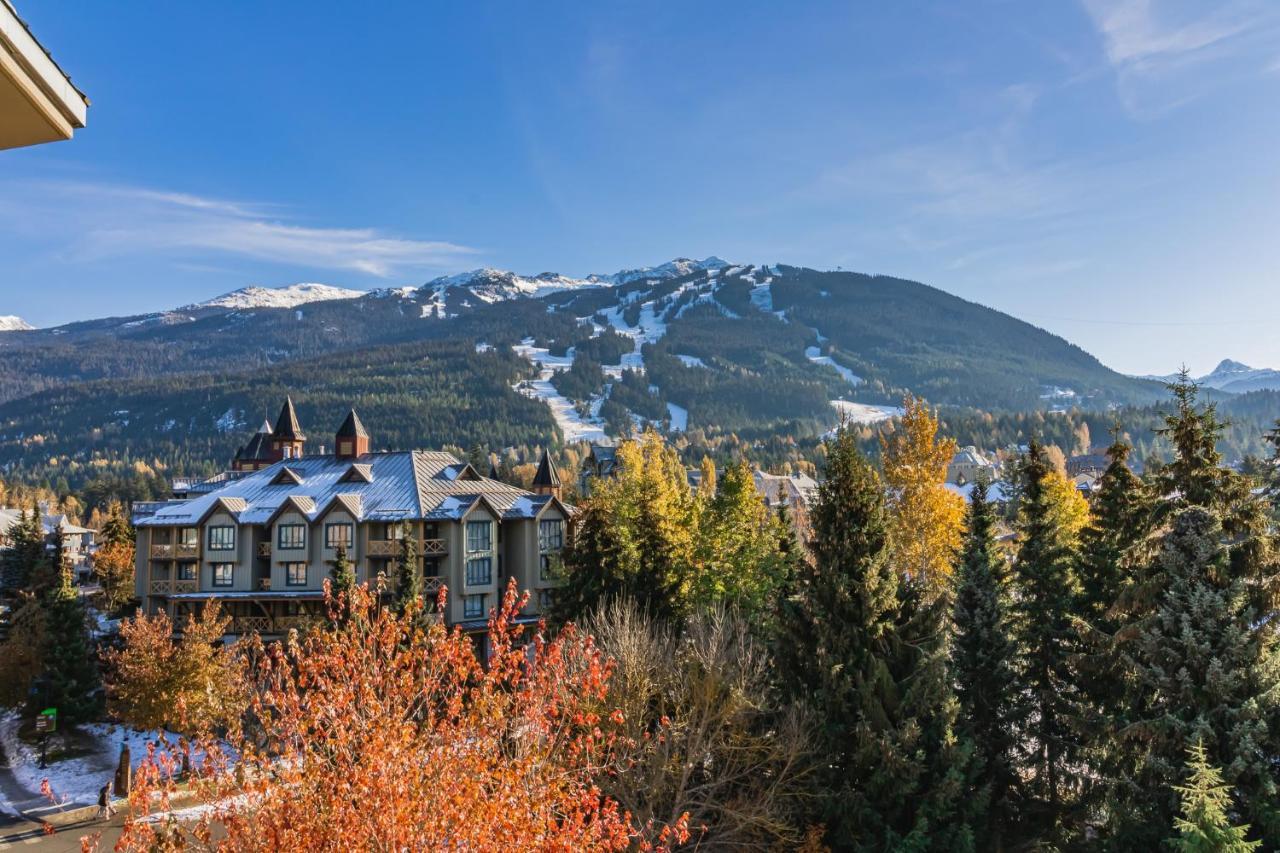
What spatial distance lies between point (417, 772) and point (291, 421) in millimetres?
65248

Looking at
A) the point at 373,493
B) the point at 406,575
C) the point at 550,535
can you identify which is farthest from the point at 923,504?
the point at 373,493

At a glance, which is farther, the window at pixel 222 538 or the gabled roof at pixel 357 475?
the gabled roof at pixel 357 475

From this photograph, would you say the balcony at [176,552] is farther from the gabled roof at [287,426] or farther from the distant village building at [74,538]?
the distant village building at [74,538]

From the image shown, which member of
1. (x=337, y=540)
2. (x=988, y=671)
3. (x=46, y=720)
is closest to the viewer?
(x=988, y=671)

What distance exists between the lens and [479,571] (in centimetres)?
4606

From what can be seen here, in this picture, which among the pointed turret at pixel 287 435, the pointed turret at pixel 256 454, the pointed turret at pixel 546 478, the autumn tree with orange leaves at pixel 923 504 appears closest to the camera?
the autumn tree with orange leaves at pixel 923 504

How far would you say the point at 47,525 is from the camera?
11112cm

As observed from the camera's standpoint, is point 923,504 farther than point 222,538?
No

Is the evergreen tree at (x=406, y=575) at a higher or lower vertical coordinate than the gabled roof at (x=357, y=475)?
lower

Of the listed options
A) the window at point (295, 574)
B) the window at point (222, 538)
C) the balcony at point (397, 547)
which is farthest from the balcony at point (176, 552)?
the balcony at point (397, 547)

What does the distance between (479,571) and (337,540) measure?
329 inches

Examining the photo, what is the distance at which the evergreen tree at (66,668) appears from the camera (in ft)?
127

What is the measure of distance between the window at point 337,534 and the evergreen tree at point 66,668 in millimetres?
12246

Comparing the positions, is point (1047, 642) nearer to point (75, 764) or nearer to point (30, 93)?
point (30, 93)
